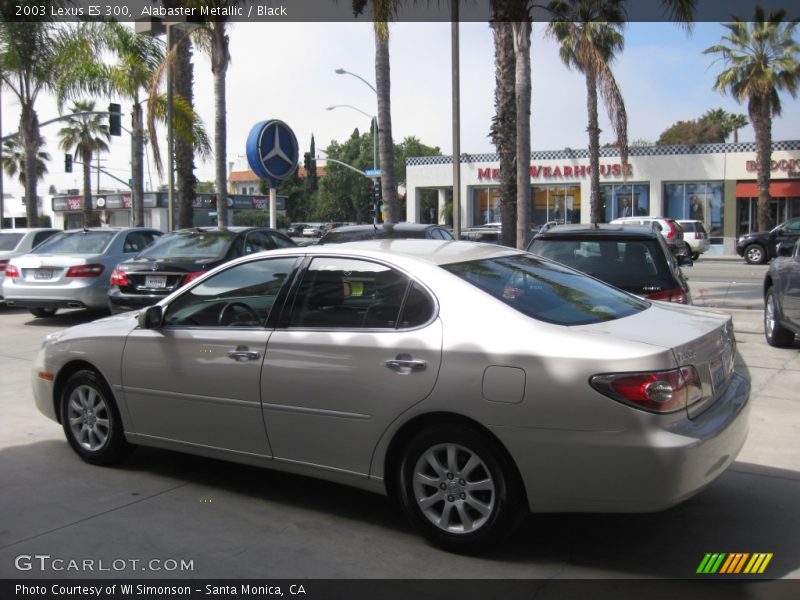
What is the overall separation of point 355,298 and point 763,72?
35852mm

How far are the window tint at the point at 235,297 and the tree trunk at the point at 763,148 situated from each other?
35257 millimetres

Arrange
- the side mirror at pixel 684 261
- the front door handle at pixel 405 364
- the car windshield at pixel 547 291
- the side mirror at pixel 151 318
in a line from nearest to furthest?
the front door handle at pixel 405 364
the car windshield at pixel 547 291
the side mirror at pixel 151 318
the side mirror at pixel 684 261

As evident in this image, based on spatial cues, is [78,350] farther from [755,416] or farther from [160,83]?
[160,83]

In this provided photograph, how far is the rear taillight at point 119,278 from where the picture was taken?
11.2 m

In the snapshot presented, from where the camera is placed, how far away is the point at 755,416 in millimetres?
6691

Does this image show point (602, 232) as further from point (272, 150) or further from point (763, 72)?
point (763, 72)

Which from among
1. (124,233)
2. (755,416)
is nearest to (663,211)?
(124,233)

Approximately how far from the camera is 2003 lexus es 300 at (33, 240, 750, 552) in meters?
3.73

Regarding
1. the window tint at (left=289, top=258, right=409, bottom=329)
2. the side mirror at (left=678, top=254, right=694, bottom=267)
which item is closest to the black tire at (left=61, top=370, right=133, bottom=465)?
the window tint at (left=289, top=258, right=409, bottom=329)

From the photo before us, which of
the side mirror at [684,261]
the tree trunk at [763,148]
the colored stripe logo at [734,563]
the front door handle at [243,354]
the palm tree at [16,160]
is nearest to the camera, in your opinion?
the colored stripe logo at [734,563]

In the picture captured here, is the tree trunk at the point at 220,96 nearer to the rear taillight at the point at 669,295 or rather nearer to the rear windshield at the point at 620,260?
the rear windshield at the point at 620,260

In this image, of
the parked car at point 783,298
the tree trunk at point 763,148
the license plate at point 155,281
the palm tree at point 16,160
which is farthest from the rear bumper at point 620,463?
the palm tree at point 16,160
